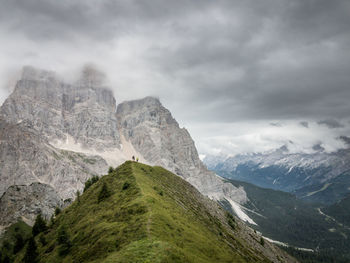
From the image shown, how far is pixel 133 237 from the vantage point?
143 feet

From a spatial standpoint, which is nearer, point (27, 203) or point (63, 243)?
point (63, 243)

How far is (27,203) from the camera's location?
173 meters

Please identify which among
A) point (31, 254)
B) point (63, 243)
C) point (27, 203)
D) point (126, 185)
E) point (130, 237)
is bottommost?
point (31, 254)

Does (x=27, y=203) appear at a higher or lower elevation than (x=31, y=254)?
higher

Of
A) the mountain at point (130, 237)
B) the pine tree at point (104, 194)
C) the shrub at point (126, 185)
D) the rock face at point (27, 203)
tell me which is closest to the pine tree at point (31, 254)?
the mountain at point (130, 237)

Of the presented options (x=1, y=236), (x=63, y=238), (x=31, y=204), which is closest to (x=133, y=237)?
Result: (x=63, y=238)

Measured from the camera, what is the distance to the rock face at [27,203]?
521 ft

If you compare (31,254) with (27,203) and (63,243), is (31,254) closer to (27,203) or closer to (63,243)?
(63,243)

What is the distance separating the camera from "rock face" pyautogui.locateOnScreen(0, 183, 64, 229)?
158875mm

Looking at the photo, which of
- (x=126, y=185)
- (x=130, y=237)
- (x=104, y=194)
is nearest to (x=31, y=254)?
(x=104, y=194)

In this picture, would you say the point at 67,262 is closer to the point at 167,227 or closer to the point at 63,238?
the point at 63,238

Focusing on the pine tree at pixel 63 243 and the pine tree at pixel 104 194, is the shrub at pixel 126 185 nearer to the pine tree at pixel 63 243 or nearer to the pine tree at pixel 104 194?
the pine tree at pixel 104 194

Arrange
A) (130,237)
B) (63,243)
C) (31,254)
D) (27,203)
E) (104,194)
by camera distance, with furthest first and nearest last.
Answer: (27,203) → (104,194) → (31,254) → (63,243) → (130,237)

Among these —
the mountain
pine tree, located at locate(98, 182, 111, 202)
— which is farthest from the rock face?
pine tree, located at locate(98, 182, 111, 202)
